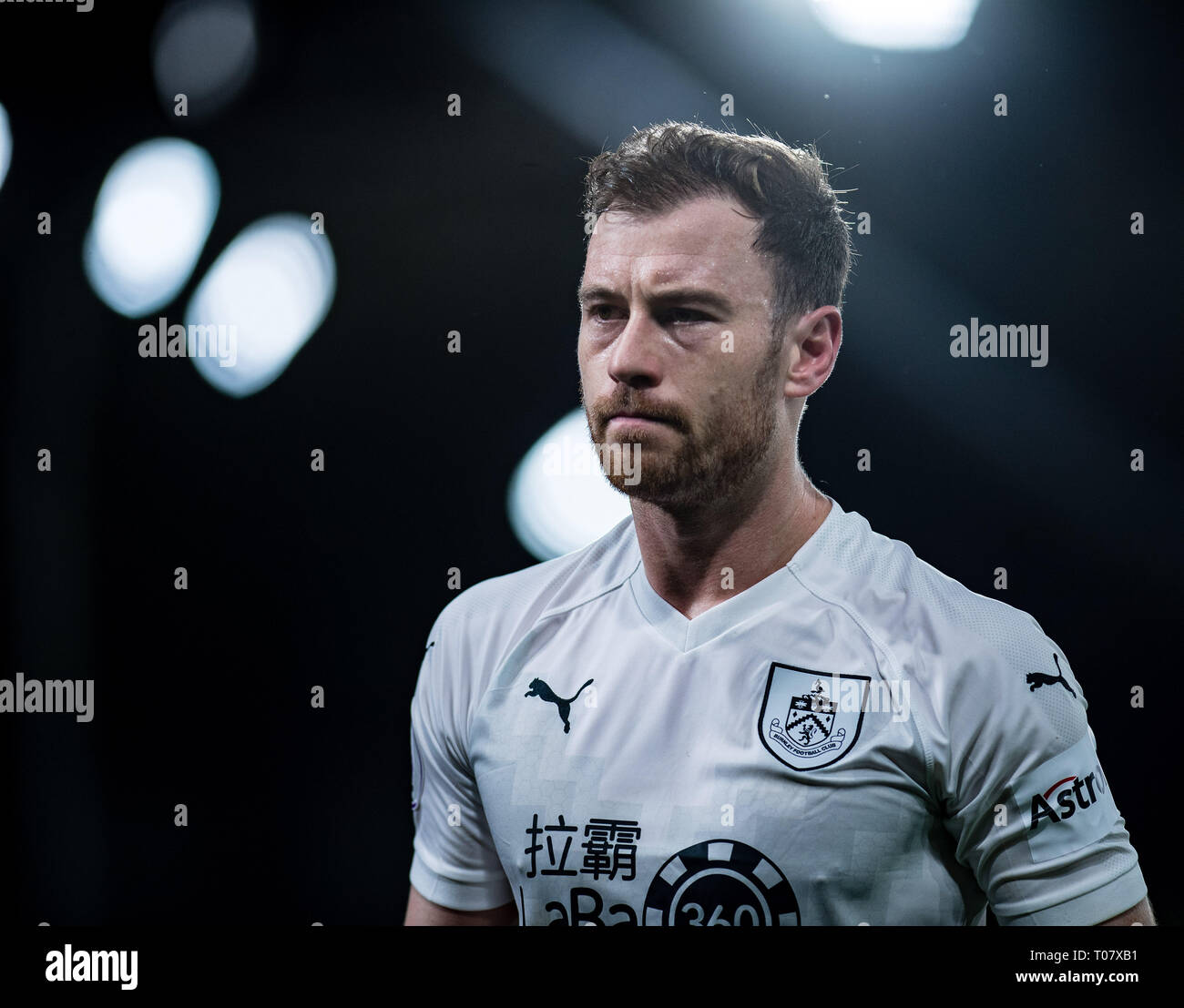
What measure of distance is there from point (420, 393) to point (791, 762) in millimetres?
967

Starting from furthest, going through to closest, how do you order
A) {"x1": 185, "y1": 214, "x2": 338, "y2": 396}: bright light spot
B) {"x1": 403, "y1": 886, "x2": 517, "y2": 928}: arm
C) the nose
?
{"x1": 185, "y1": 214, "x2": 338, "y2": 396}: bright light spot, {"x1": 403, "y1": 886, "x2": 517, "y2": 928}: arm, the nose

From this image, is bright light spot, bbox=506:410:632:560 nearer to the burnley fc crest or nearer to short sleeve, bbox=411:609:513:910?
short sleeve, bbox=411:609:513:910

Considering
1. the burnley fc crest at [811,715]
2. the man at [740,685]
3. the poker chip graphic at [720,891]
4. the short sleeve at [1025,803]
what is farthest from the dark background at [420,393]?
the poker chip graphic at [720,891]

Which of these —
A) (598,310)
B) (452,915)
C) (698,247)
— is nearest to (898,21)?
(698,247)

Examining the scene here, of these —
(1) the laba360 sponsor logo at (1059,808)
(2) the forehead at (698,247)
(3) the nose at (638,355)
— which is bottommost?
(1) the laba360 sponsor logo at (1059,808)

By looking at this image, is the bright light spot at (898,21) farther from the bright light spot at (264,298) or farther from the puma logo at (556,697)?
the puma logo at (556,697)

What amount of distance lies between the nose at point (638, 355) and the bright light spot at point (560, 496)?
202 mm

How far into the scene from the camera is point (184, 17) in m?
1.92

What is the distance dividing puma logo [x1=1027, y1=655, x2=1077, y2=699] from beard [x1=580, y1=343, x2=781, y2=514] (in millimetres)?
569

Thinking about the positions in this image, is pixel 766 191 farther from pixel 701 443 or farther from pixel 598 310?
pixel 701 443

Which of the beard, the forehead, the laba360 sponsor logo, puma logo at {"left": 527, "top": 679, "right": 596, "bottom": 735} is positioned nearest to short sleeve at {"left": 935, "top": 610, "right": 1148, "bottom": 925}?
the laba360 sponsor logo

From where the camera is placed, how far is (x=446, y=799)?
1814 mm

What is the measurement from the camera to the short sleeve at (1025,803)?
155 cm

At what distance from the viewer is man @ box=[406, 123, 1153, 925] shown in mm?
1571
